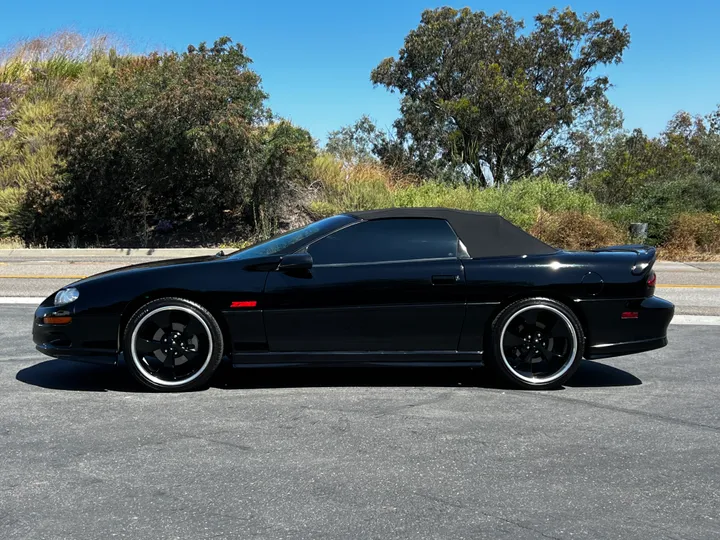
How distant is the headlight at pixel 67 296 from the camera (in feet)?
17.5

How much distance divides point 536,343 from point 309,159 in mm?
15336

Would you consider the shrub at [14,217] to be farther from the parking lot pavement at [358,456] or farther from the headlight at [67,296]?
the headlight at [67,296]

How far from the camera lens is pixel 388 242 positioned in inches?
217

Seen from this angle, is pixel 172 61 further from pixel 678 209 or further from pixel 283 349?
pixel 283 349

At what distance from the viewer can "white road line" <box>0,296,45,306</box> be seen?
9.49 meters

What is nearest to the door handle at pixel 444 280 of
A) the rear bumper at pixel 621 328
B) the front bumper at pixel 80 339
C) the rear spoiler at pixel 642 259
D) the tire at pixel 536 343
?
the tire at pixel 536 343

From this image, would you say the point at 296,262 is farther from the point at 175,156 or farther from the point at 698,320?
the point at 175,156

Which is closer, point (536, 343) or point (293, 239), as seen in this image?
point (536, 343)

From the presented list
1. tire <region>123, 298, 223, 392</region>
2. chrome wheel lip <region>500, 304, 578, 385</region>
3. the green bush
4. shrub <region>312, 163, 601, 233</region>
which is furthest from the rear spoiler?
the green bush

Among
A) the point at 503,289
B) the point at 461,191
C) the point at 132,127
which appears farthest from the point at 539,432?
the point at 132,127

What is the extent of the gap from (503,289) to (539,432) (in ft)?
4.02

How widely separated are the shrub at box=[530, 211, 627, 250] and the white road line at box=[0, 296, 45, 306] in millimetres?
10548

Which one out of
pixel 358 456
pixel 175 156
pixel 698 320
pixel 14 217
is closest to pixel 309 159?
pixel 175 156

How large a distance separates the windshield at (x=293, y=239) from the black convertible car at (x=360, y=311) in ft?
0.13
